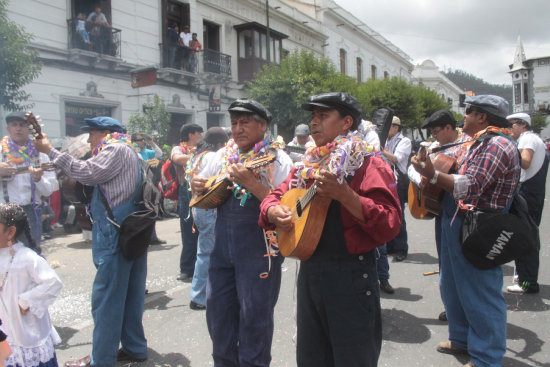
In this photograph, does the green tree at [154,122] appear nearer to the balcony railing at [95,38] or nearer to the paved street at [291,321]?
the balcony railing at [95,38]

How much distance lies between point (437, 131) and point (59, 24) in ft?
43.5

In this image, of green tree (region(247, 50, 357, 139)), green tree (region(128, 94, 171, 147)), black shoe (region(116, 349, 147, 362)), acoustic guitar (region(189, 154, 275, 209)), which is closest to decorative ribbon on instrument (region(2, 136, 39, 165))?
black shoe (region(116, 349, 147, 362))

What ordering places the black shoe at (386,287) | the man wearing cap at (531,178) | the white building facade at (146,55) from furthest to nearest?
1. the white building facade at (146,55)
2. the black shoe at (386,287)
3. the man wearing cap at (531,178)

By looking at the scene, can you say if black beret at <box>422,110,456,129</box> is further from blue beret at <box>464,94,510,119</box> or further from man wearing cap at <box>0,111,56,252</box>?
man wearing cap at <box>0,111,56,252</box>

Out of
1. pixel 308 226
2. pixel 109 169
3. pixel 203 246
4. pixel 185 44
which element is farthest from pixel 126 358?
pixel 185 44

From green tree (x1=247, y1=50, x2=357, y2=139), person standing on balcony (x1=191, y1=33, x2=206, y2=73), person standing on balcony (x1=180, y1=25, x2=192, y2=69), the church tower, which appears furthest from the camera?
the church tower

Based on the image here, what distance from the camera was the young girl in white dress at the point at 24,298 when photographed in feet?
9.10

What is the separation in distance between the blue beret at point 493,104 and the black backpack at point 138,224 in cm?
263

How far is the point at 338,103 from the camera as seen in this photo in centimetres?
225

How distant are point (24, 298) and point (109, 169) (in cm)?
103

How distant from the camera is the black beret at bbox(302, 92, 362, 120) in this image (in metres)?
2.24

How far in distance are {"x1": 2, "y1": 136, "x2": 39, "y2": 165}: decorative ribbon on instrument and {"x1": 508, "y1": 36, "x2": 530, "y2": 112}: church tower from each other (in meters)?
74.7

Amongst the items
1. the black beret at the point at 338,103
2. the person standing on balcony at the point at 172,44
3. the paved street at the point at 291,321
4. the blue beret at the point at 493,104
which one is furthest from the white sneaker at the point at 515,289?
the person standing on balcony at the point at 172,44

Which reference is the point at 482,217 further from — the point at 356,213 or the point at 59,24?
the point at 59,24
